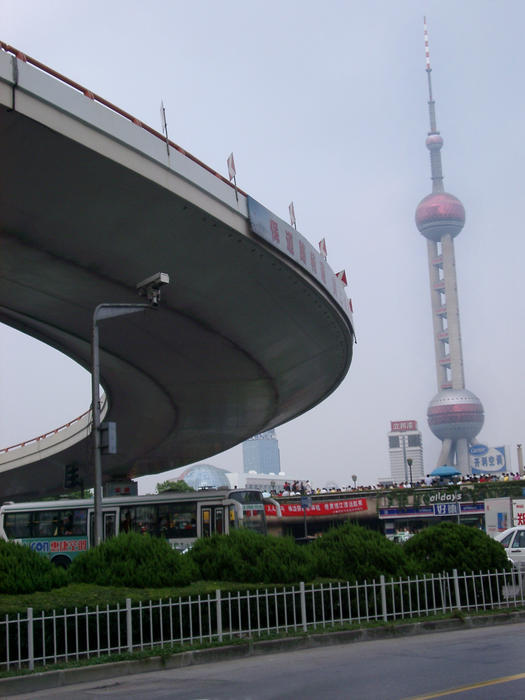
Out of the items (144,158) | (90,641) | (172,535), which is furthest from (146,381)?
(90,641)

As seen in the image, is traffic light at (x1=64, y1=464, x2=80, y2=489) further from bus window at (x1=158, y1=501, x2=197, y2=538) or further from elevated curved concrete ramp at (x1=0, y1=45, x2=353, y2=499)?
elevated curved concrete ramp at (x1=0, y1=45, x2=353, y2=499)

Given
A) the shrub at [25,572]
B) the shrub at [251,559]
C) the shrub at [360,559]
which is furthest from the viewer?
the shrub at [360,559]

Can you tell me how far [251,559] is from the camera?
15.6m

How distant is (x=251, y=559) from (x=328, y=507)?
49.9m

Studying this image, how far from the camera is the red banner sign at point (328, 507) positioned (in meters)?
62.2

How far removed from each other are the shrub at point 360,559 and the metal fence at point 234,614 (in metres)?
0.31

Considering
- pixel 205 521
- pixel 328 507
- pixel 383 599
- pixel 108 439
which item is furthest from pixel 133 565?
pixel 328 507

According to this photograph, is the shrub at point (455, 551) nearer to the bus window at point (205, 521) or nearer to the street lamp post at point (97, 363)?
the street lamp post at point (97, 363)

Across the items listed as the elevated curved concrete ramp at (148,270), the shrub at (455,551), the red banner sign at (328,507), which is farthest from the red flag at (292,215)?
the red banner sign at (328,507)

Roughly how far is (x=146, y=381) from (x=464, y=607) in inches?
994

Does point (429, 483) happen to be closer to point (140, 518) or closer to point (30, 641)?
point (140, 518)

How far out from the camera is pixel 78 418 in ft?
166

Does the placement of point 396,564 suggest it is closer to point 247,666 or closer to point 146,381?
point 247,666

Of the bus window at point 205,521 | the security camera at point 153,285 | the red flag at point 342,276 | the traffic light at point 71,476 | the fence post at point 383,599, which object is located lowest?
the fence post at point 383,599
